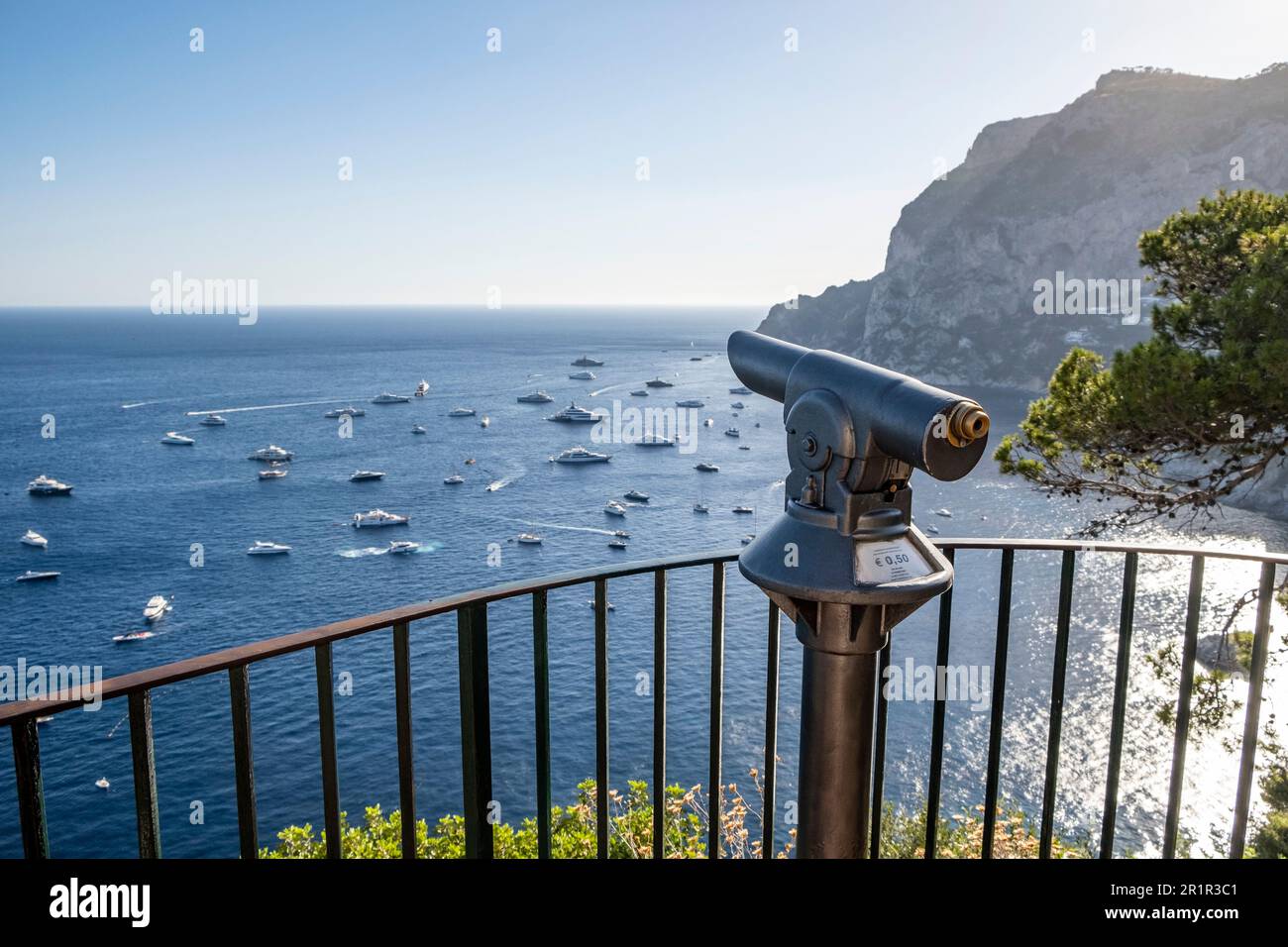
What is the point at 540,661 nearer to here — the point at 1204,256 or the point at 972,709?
the point at 1204,256

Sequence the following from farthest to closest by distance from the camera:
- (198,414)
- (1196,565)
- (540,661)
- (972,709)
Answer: (198,414) < (972,709) < (1196,565) < (540,661)

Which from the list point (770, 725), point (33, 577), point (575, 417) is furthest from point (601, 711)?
point (575, 417)

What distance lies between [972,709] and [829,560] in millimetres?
31466

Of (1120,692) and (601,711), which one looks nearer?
(601,711)

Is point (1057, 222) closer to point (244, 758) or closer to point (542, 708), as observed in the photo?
point (542, 708)

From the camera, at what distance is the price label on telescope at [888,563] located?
1.54 meters

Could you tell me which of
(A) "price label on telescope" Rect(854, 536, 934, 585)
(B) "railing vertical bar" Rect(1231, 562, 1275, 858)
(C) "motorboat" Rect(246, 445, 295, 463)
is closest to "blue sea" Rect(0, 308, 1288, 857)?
(C) "motorboat" Rect(246, 445, 295, 463)

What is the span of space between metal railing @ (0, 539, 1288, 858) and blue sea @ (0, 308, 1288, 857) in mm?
11428

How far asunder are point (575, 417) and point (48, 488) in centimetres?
3335

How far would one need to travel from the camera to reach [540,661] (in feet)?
6.23

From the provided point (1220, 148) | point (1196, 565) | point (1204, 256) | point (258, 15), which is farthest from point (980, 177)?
point (1196, 565)

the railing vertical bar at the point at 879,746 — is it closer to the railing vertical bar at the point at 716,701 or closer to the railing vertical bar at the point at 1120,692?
the railing vertical bar at the point at 716,701

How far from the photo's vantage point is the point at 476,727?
186 centimetres
